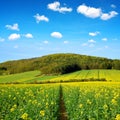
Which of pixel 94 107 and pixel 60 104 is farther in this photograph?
pixel 60 104

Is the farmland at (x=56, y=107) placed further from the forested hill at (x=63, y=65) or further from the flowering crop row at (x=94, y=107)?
the forested hill at (x=63, y=65)

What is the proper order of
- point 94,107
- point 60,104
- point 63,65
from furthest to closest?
point 63,65, point 60,104, point 94,107

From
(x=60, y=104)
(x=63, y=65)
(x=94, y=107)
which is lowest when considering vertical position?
(x=60, y=104)

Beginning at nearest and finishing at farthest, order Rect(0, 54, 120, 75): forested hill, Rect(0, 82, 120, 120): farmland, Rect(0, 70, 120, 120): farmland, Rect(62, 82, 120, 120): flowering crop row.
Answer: Rect(0, 82, 120, 120): farmland, Rect(0, 70, 120, 120): farmland, Rect(62, 82, 120, 120): flowering crop row, Rect(0, 54, 120, 75): forested hill

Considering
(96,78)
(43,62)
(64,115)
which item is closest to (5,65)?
(43,62)

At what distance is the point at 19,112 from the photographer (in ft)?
44.1

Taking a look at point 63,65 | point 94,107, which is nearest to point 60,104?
point 94,107

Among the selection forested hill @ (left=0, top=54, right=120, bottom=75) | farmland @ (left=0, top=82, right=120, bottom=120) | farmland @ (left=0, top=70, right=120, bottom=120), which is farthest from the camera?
forested hill @ (left=0, top=54, right=120, bottom=75)

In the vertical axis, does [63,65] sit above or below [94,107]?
above

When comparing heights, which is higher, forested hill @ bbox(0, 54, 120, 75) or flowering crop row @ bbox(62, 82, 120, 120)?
forested hill @ bbox(0, 54, 120, 75)

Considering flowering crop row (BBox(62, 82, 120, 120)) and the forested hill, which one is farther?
the forested hill

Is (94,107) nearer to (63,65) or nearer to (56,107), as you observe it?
(56,107)

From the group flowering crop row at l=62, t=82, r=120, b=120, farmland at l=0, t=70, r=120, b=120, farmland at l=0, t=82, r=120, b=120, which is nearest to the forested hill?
farmland at l=0, t=70, r=120, b=120

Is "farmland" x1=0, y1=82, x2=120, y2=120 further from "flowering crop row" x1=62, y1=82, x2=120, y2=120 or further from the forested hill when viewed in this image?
the forested hill
